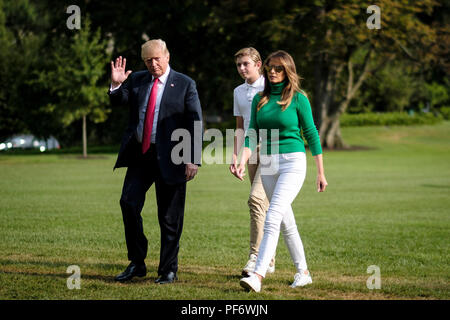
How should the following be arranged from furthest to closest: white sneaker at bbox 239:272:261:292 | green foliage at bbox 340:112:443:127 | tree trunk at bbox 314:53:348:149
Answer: green foliage at bbox 340:112:443:127
tree trunk at bbox 314:53:348:149
white sneaker at bbox 239:272:261:292

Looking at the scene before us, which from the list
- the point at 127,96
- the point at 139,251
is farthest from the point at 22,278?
the point at 127,96

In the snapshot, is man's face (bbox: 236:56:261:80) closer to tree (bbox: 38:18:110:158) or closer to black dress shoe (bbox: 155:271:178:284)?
black dress shoe (bbox: 155:271:178:284)

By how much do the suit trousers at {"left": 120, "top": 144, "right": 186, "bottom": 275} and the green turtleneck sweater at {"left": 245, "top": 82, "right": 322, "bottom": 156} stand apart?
1.11 m

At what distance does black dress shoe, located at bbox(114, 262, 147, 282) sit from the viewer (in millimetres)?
6414

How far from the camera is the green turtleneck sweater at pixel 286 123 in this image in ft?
19.6

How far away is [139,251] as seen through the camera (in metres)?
6.55

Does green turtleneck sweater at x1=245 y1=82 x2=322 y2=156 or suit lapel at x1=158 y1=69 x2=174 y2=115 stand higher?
suit lapel at x1=158 y1=69 x2=174 y2=115

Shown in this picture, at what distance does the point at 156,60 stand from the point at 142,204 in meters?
1.48

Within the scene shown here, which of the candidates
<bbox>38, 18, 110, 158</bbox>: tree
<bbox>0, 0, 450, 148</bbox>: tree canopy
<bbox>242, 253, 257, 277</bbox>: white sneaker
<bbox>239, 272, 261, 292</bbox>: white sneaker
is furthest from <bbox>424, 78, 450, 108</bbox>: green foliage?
<bbox>239, 272, 261, 292</bbox>: white sneaker

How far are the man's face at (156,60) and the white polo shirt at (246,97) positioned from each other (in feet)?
3.48

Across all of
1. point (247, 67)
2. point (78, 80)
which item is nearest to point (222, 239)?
point (247, 67)

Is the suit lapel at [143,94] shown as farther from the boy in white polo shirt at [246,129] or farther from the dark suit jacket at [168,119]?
the boy in white polo shirt at [246,129]

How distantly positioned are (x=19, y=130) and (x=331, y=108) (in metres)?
22.2

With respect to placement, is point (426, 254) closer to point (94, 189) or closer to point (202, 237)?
point (202, 237)
